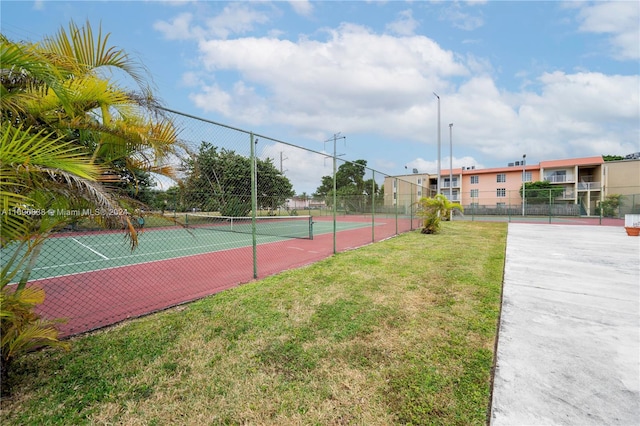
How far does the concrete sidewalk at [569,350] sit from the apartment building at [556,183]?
78.8 feet

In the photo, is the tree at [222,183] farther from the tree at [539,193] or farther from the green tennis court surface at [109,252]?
the tree at [539,193]

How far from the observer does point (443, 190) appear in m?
48.5

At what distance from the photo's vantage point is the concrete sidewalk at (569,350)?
1999 millimetres

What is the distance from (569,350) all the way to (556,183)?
45.4 m

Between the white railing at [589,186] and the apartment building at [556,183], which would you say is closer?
the apartment building at [556,183]

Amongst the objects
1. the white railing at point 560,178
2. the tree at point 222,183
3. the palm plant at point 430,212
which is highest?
the white railing at point 560,178

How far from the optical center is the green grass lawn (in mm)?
1959

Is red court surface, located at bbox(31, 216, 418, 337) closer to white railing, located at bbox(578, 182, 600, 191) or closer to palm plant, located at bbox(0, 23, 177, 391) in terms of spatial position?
palm plant, located at bbox(0, 23, 177, 391)

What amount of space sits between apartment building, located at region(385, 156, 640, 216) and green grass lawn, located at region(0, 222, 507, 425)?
→ 2589cm

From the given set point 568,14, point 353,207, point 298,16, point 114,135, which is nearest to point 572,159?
point 353,207

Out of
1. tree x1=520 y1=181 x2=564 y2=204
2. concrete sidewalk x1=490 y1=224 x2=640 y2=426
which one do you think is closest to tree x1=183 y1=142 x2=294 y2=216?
concrete sidewalk x1=490 y1=224 x2=640 y2=426

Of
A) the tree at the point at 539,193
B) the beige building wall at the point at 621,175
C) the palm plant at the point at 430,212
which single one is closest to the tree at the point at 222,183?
the palm plant at the point at 430,212

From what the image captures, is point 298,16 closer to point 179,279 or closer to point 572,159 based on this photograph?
point 179,279

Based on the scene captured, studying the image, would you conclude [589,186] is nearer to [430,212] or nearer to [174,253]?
[430,212]
